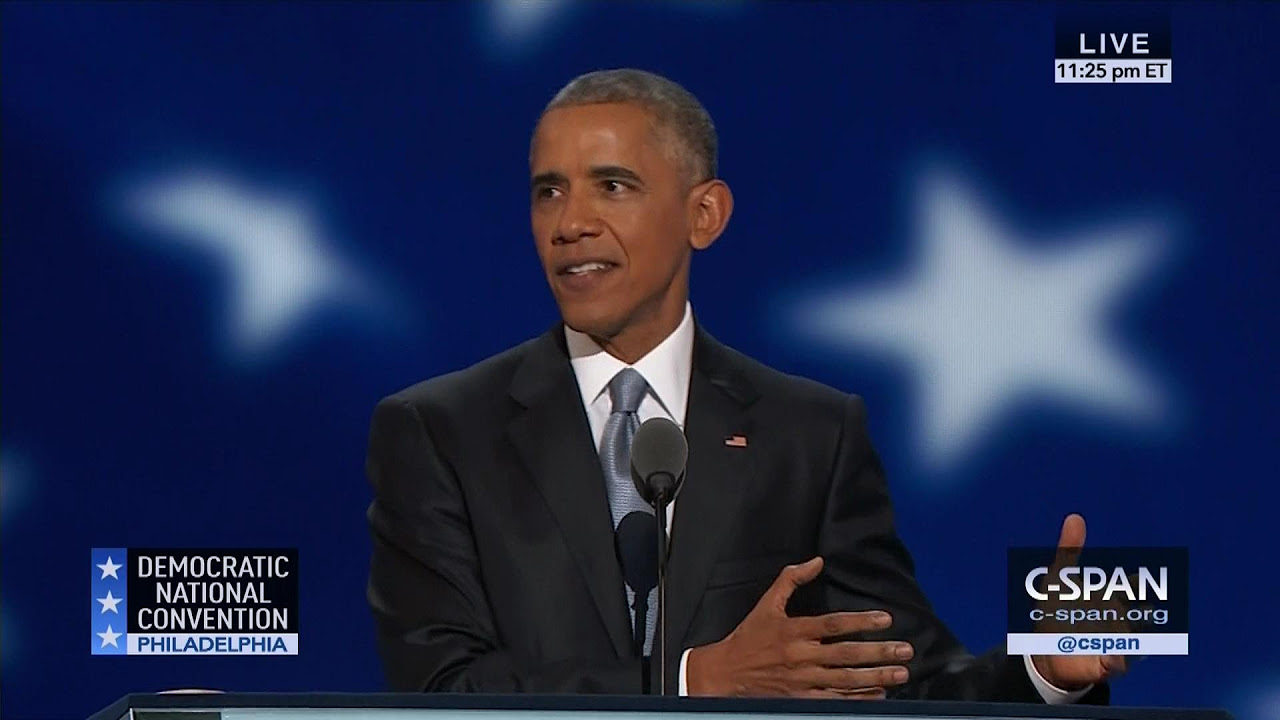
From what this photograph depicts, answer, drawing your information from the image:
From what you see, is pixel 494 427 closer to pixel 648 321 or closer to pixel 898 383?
pixel 648 321

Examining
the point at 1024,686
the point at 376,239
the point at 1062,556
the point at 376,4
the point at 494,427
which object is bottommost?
the point at 1024,686

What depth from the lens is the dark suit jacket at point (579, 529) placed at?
11.0ft

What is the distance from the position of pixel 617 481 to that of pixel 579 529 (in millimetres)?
117

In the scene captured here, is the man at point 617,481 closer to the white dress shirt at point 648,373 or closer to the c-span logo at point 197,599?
the white dress shirt at point 648,373

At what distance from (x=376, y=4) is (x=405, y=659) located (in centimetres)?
126

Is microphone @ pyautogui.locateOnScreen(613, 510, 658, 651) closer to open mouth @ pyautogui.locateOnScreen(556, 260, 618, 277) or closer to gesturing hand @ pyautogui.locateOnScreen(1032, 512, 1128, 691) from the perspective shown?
open mouth @ pyautogui.locateOnScreen(556, 260, 618, 277)

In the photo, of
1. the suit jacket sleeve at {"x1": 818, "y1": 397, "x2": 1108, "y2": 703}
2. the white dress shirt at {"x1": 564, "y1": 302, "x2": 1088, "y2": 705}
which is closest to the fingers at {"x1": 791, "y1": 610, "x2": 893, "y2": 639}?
the suit jacket sleeve at {"x1": 818, "y1": 397, "x2": 1108, "y2": 703}

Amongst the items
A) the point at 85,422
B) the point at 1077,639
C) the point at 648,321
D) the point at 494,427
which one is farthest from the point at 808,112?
the point at 85,422

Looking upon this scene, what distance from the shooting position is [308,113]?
11.2 ft

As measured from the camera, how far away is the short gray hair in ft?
11.1

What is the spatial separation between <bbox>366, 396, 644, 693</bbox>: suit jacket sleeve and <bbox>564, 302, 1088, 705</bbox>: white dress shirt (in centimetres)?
30

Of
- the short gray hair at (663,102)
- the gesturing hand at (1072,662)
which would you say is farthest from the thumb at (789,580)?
the short gray hair at (663,102)

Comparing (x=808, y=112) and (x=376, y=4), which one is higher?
(x=376, y=4)

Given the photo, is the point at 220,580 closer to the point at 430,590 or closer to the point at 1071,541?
the point at 430,590
